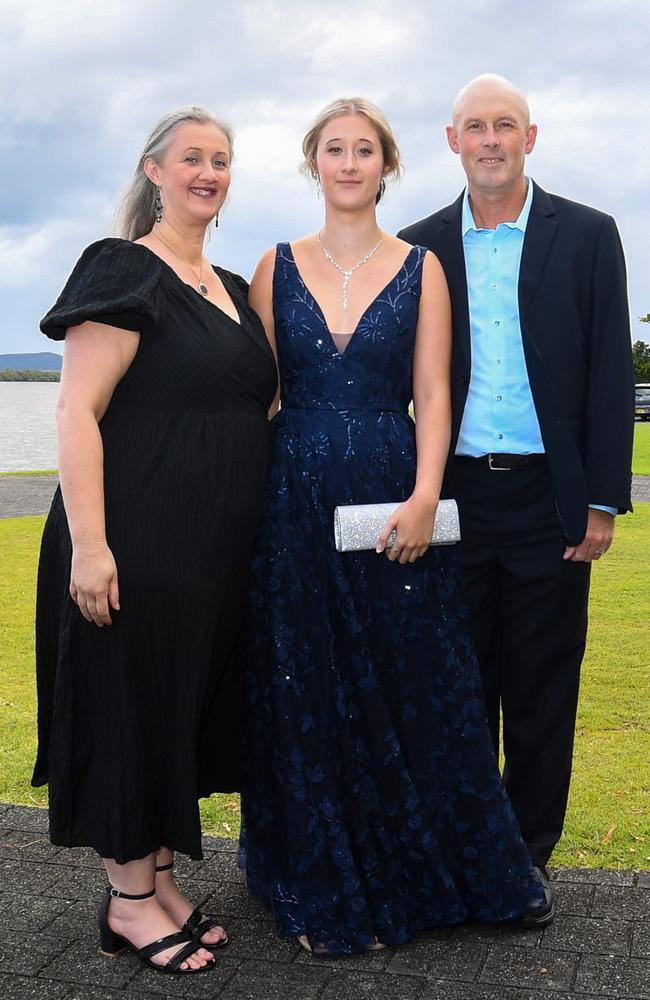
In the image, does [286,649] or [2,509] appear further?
[2,509]

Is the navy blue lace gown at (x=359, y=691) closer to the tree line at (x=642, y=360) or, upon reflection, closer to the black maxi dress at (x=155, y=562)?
the black maxi dress at (x=155, y=562)

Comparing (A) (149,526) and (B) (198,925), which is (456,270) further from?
(B) (198,925)

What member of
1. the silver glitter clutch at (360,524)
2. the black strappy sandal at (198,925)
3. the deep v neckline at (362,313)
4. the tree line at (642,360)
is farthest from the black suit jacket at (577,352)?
the tree line at (642,360)

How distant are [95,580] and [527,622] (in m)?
1.51

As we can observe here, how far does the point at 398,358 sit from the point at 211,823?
87.3 inches

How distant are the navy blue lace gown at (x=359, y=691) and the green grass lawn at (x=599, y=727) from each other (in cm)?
92

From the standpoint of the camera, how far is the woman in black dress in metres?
3.26

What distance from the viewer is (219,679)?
11.9ft

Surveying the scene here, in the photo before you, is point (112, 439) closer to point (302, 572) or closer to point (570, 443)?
point (302, 572)

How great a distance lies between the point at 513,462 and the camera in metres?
3.84

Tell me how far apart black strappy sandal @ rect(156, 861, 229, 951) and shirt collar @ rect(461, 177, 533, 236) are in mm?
2305

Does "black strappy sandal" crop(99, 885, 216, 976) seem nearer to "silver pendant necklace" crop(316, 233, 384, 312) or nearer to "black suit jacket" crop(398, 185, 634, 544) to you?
"black suit jacket" crop(398, 185, 634, 544)

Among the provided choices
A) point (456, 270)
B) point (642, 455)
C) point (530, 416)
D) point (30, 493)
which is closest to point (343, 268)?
point (456, 270)

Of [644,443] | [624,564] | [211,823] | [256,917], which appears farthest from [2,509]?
[644,443]
